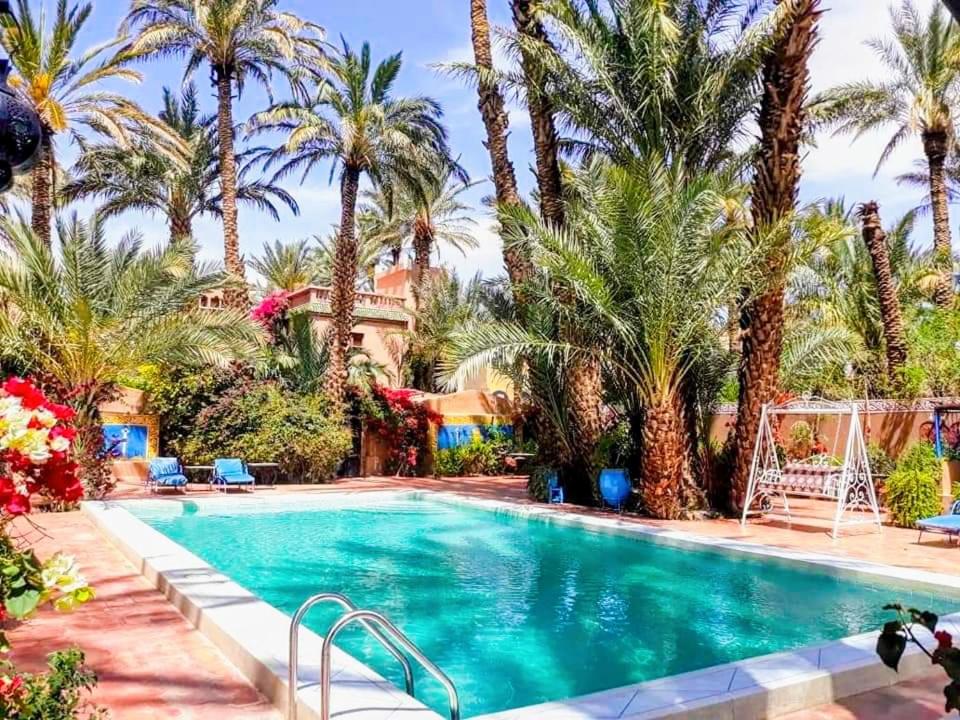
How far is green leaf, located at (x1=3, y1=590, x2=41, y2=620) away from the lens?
257 cm

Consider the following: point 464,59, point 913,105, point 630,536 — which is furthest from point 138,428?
point 913,105

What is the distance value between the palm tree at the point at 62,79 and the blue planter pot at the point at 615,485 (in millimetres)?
15032

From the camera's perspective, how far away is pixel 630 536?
12.1 m

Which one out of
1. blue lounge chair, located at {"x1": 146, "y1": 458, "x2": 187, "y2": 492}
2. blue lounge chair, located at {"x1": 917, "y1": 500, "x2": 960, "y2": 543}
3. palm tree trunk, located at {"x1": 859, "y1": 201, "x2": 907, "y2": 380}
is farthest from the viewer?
palm tree trunk, located at {"x1": 859, "y1": 201, "x2": 907, "y2": 380}

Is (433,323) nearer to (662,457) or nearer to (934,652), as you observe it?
(662,457)

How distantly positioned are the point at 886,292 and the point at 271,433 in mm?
16215

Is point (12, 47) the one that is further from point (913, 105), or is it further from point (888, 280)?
point (913, 105)

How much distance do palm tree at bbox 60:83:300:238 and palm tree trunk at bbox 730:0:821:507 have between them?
1806 cm

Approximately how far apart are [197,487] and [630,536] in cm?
1160

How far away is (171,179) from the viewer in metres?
26.4

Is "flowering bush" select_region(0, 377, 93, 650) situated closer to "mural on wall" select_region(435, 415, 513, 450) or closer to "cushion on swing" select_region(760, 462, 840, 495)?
"cushion on swing" select_region(760, 462, 840, 495)

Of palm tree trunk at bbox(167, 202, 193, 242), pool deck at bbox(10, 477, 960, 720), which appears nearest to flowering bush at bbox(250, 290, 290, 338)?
Answer: palm tree trunk at bbox(167, 202, 193, 242)

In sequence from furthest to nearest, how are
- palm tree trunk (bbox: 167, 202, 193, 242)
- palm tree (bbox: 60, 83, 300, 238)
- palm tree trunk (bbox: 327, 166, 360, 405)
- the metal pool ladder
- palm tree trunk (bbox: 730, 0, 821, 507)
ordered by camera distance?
palm tree trunk (bbox: 167, 202, 193, 242) < palm tree (bbox: 60, 83, 300, 238) < palm tree trunk (bbox: 327, 166, 360, 405) < palm tree trunk (bbox: 730, 0, 821, 507) < the metal pool ladder

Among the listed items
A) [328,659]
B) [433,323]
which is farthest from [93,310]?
[433,323]
